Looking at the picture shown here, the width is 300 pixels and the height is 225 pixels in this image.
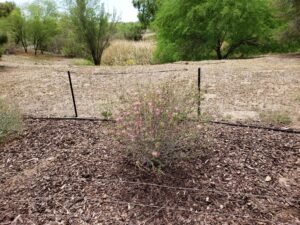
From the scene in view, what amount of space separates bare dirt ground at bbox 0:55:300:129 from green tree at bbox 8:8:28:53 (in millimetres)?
→ 12948

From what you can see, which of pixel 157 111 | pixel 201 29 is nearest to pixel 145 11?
pixel 201 29

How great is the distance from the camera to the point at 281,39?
335 inches

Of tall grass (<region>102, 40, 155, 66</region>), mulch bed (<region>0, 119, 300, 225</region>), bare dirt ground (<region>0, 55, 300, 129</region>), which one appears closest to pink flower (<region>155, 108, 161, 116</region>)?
mulch bed (<region>0, 119, 300, 225</region>)

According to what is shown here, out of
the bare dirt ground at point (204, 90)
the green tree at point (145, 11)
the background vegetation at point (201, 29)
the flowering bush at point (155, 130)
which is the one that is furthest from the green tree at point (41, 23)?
the flowering bush at point (155, 130)

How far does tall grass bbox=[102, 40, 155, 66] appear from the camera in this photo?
11.0 metres

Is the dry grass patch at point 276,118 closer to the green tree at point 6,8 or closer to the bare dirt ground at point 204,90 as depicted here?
the bare dirt ground at point 204,90

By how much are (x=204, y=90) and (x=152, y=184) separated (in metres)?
1.21

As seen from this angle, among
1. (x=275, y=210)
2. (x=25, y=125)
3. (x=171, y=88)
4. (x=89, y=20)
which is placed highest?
(x=89, y=20)

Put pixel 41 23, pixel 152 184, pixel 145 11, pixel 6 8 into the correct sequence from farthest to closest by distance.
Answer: pixel 145 11
pixel 6 8
pixel 41 23
pixel 152 184

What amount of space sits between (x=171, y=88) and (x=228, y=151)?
31.5 inches

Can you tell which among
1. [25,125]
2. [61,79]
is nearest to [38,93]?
[61,79]

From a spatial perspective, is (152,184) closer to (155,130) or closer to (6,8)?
(155,130)

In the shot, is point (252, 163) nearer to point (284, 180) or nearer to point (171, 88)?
point (284, 180)

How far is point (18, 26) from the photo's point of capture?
18203mm
